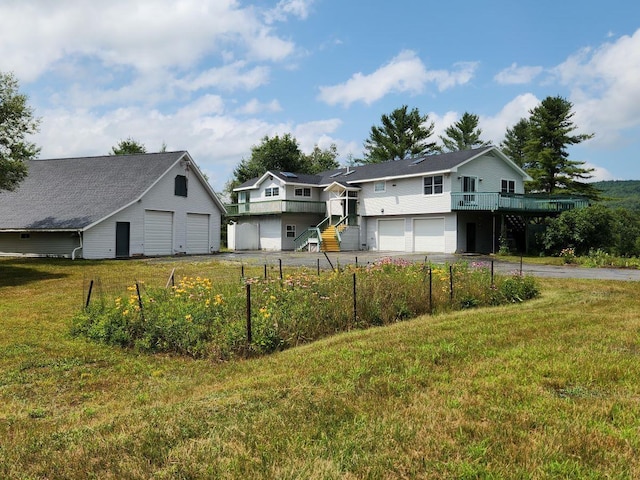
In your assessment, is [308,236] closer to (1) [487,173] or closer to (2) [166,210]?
(2) [166,210]

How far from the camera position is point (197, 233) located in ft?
98.8

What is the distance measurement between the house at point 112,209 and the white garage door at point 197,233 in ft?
0.19

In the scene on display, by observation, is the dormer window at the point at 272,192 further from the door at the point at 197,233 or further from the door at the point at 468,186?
the door at the point at 468,186

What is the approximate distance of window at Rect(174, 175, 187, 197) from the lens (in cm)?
2866

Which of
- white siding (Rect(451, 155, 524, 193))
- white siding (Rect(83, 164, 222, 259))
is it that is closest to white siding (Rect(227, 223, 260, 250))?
white siding (Rect(83, 164, 222, 259))

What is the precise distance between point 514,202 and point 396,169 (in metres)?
8.54

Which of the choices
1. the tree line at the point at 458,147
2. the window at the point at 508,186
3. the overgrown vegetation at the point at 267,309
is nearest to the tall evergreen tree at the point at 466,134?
the tree line at the point at 458,147

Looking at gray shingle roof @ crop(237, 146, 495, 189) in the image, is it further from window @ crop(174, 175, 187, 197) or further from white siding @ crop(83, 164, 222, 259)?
window @ crop(174, 175, 187, 197)

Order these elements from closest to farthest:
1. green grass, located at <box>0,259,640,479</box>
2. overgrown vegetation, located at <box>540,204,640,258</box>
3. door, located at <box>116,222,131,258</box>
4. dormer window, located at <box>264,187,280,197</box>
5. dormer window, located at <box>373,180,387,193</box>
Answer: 1. green grass, located at <box>0,259,640,479</box>
2. door, located at <box>116,222,131,258</box>
3. overgrown vegetation, located at <box>540,204,640,258</box>
4. dormer window, located at <box>373,180,387,193</box>
5. dormer window, located at <box>264,187,280,197</box>

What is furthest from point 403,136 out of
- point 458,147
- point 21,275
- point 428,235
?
point 21,275

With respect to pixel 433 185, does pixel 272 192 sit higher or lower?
higher

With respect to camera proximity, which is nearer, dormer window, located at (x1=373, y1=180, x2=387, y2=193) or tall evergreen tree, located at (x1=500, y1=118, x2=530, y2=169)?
dormer window, located at (x1=373, y1=180, x2=387, y2=193)

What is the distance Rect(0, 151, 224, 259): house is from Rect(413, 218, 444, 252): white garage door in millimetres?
12503

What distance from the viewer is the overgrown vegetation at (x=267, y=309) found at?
6.88 meters
